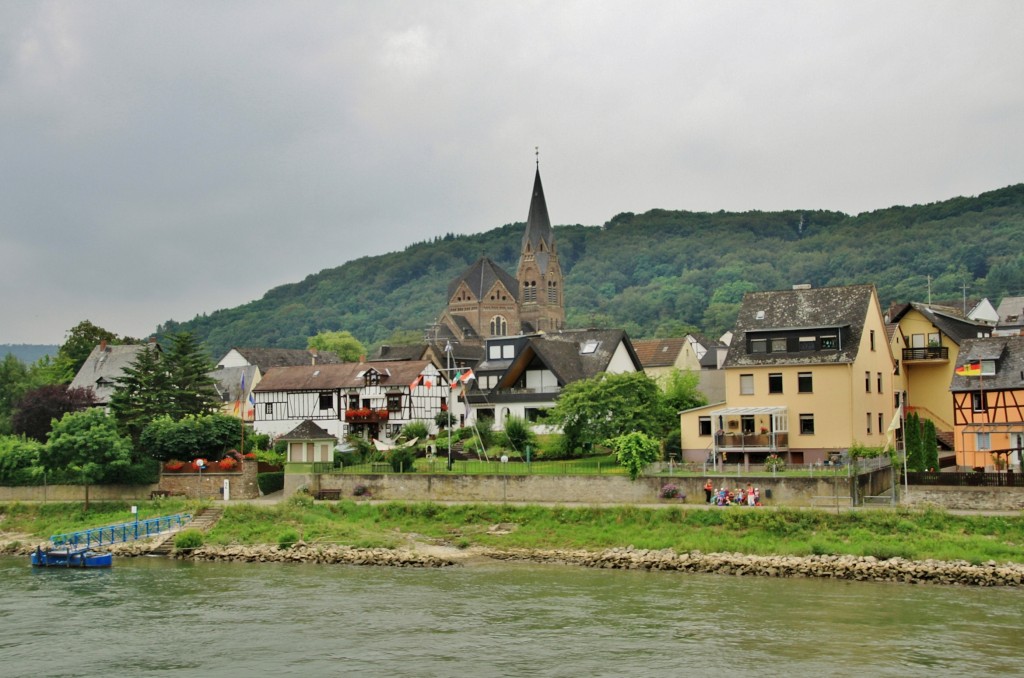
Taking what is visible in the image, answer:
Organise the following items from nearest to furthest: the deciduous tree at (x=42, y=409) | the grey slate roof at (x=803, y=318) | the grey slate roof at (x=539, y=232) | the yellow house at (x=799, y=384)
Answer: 1. the yellow house at (x=799, y=384)
2. the grey slate roof at (x=803, y=318)
3. the deciduous tree at (x=42, y=409)
4. the grey slate roof at (x=539, y=232)

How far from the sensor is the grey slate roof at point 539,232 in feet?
509

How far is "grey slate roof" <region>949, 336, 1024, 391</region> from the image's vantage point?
45750 millimetres

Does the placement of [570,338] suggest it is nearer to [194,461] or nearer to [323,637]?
→ [194,461]

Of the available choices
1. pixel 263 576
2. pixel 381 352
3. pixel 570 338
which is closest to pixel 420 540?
pixel 263 576

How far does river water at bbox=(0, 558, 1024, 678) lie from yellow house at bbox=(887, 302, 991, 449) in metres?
26.0

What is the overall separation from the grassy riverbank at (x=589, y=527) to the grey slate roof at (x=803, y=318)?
40.0ft

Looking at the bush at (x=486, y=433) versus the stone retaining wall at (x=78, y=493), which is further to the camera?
the bush at (x=486, y=433)

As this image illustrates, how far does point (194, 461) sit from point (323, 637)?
26888 mm

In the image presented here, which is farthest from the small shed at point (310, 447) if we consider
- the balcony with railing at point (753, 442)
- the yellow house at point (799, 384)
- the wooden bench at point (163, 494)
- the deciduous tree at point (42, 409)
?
the deciduous tree at point (42, 409)

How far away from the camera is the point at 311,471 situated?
52.5 m

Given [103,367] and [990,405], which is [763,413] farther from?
[103,367]

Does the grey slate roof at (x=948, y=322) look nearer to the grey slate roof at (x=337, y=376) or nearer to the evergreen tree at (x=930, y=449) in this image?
the evergreen tree at (x=930, y=449)

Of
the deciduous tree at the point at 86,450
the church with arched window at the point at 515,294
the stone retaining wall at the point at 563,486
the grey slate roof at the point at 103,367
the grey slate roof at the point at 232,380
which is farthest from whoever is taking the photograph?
the church with arched window at the point at 515,294

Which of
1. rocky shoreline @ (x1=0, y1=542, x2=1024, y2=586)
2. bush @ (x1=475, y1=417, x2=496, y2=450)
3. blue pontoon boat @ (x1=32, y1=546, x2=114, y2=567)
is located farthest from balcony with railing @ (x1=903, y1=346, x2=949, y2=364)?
blue pontoon boat @ (x1=32, y1=546, x2=114, y2=567)
